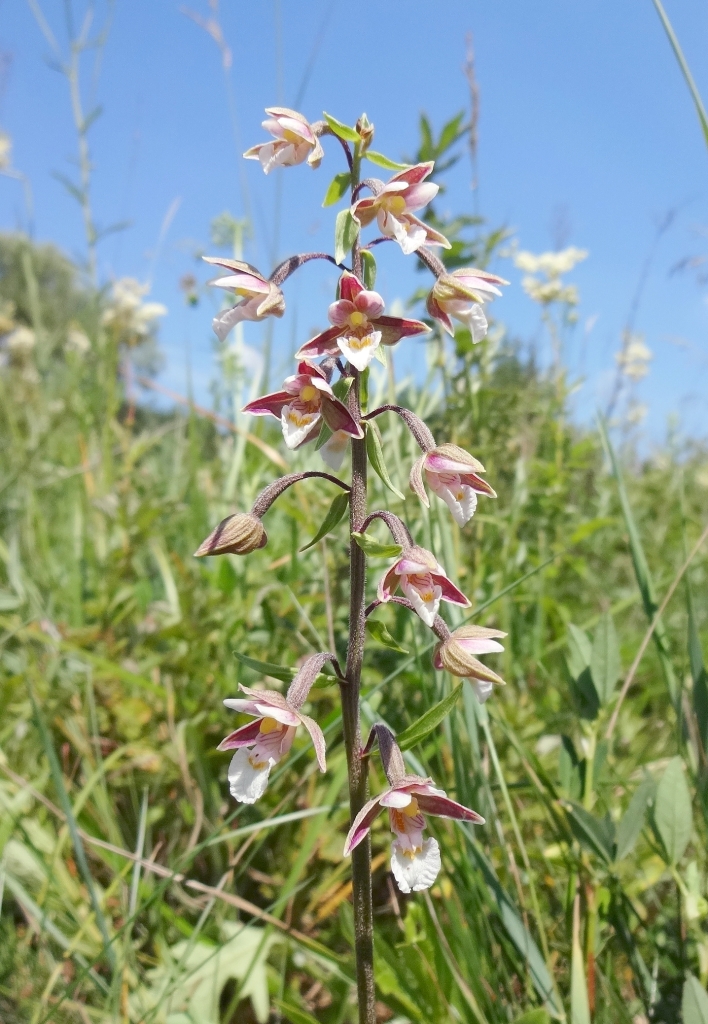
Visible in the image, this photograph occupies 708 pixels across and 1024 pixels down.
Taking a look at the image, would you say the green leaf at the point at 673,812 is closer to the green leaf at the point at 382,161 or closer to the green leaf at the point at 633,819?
the green leaf at the point at 633,819

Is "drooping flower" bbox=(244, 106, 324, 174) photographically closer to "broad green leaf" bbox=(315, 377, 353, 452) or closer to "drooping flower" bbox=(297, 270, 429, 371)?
"drooping flower" bbox=(297, 270, 429, 371)

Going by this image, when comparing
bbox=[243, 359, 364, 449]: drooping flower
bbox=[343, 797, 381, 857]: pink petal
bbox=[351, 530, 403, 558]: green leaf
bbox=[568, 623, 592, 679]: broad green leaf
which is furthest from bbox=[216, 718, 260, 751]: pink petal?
bbox=[568, 623, 592, 679]: broad green leaf

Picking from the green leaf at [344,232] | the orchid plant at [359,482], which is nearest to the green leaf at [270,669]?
the orchid plant at [359,482]

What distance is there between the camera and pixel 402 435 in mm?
2188

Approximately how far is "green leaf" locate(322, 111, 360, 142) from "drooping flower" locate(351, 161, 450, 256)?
0.27 feet

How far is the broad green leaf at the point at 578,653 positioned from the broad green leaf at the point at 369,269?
0.70 meters

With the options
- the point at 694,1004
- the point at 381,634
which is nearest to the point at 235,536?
the point at 381,634

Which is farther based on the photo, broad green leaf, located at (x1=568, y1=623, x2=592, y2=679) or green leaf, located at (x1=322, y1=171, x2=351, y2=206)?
broad green leaf, located at (x1=568, y1=623, x2=592, y2=679)

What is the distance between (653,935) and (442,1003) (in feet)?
1.28

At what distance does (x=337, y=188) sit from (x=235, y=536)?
55 centimetres

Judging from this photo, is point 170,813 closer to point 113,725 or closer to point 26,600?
point 113,725

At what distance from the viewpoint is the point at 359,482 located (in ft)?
3.56

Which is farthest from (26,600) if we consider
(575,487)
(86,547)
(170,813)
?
(575,487)

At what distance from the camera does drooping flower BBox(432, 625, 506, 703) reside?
1.05m
